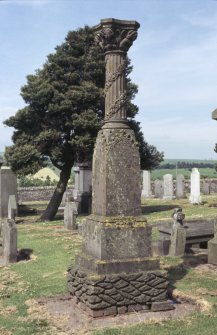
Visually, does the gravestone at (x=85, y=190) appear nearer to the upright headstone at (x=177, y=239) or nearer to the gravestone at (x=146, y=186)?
the gravestone at (x=146, y=186)

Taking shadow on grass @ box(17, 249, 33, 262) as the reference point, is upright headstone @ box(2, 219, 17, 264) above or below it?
above

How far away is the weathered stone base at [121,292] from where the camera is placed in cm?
661

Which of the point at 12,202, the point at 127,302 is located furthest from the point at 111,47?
the point at 12,202

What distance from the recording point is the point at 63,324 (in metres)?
6.39

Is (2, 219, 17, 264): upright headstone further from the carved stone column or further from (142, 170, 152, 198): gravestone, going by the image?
(142, 170, 152, 198): gravestone

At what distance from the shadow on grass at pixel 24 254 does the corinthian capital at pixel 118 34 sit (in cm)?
732

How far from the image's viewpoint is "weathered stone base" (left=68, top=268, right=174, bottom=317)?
6.61 m

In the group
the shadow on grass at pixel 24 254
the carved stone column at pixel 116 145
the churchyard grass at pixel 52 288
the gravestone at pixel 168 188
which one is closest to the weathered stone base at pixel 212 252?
the churchyard grass at pixel 52 288

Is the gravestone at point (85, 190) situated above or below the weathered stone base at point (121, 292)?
above

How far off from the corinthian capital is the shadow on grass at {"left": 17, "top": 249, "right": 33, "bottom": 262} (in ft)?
24.0

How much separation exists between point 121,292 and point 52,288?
2204mm

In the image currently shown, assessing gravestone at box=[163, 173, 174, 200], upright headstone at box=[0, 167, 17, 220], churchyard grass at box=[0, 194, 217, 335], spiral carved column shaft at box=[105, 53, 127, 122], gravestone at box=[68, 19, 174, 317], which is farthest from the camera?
gravestone at box=[163, 173, 174, 200]

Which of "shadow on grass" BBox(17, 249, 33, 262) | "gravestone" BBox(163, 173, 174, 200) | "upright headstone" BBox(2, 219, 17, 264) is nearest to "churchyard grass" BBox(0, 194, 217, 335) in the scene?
"shadow on grass" BBox(17, 249, 33, 262)

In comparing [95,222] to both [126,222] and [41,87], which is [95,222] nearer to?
[126,222]
